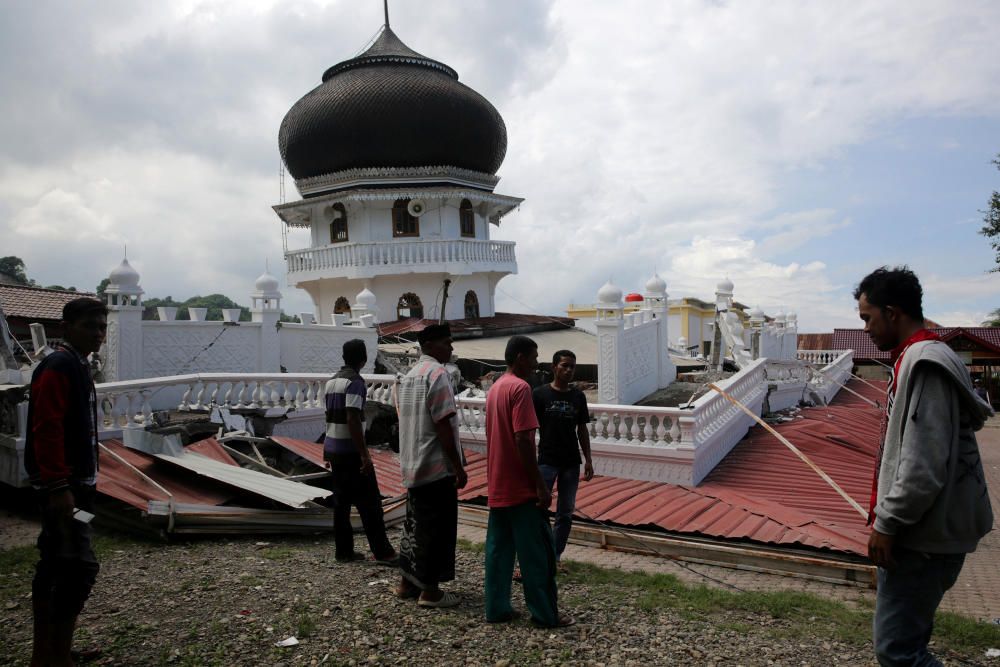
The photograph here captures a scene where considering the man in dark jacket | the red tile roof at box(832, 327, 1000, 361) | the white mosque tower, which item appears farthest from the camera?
the red tile roof at box(832, 327, 1000, 361)

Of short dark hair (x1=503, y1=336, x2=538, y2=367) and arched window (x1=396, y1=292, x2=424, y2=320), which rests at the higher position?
arched window (x1=396, y1=292, x2=424, y2=320)

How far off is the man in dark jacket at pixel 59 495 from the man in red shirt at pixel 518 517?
1.96m

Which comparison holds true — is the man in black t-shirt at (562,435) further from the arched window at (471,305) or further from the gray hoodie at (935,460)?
the arched window at (471,305)

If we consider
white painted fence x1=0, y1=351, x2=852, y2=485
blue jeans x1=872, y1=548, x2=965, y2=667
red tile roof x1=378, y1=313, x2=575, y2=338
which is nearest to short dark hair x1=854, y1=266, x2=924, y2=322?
blue jeans x1=872, y1=548, x2=965, y2=667

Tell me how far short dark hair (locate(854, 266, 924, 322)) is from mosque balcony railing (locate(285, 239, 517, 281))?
17.9 meters

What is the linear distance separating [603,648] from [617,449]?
17.4 ft

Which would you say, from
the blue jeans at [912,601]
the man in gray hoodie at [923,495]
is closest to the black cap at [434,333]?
the man in gray hoodie at [923,495]

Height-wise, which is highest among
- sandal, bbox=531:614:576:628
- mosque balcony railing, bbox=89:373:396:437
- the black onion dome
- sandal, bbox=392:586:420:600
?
the black onion dome

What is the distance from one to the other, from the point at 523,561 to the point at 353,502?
180 cm

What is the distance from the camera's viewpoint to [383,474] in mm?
7988

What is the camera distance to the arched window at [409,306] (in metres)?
21.1

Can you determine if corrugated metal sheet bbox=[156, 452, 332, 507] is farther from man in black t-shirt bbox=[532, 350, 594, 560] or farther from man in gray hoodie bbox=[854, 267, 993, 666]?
man in gray hoodie bbox=[854, 267, 993, 666]

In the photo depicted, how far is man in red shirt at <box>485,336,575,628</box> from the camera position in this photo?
12.6ft

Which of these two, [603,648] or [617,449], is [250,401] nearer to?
[617,449]
